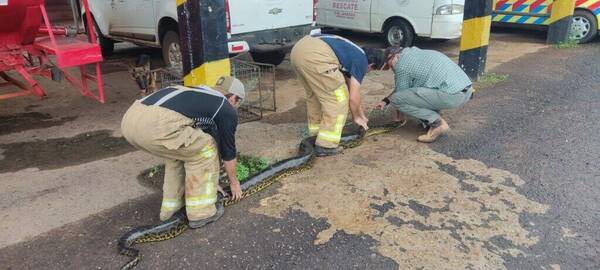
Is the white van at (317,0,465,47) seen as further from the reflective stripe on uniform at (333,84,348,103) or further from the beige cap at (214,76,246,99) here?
the beige cap at (214,76,246,99)

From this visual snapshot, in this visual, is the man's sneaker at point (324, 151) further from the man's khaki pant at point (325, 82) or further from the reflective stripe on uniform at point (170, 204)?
the reflective stripe on uniform at point (170, 204)

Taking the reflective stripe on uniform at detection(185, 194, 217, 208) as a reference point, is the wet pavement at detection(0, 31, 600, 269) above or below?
below

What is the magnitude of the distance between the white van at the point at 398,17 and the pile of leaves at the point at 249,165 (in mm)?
5895

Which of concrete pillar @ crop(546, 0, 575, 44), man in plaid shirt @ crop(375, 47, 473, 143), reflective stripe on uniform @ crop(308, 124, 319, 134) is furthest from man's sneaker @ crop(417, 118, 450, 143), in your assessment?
concrete pillar @ crop(546, 0, 575, 44)

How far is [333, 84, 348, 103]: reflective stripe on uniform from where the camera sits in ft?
14.4

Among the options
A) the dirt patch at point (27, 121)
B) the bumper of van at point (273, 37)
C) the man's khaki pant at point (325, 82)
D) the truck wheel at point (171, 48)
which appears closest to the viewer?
the man's khaki pant at point (325, 82)

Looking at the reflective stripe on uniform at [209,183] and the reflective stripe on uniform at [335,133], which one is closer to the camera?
the reflective stripe on uniform at [209,183]

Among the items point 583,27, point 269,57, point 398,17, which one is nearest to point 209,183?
point 269,57

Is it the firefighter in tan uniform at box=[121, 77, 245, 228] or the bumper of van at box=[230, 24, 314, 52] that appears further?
the bumper of van at box=[230, 24, 314, 52]

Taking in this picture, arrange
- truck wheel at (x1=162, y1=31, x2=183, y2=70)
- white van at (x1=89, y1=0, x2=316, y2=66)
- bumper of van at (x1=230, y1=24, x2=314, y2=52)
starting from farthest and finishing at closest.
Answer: truck wheel at (x1=162, y1=31, x2=183, y2=70), bumper of van at (x1=230, y1=24, x2=314, y2=52), white van at (x1=89, y1=0, x2=316, y2=66)

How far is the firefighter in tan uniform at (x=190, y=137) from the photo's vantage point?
3012mm

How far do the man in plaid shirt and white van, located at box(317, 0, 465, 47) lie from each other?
4.48 metres

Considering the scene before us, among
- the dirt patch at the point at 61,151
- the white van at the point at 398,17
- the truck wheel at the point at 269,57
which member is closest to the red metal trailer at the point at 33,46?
the dirt patch at the point at 61,151

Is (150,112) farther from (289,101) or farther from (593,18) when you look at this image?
(593,18)
